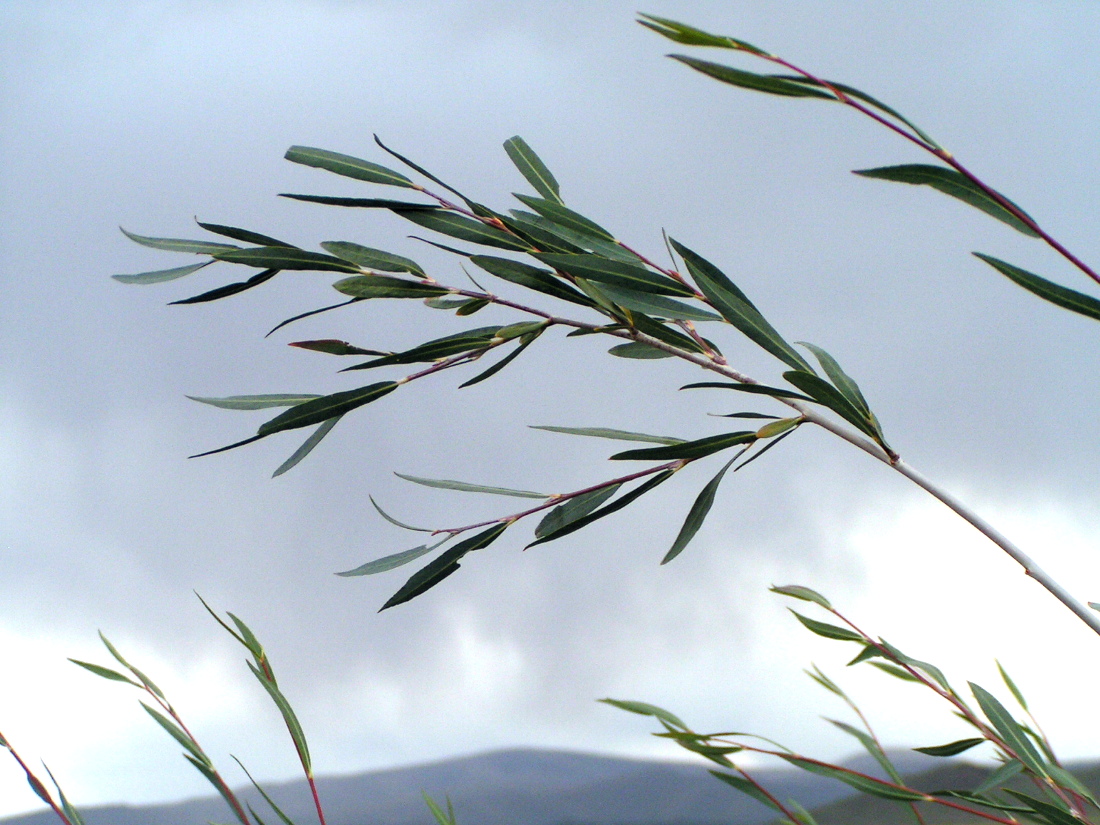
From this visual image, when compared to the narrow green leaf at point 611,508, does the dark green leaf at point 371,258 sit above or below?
above

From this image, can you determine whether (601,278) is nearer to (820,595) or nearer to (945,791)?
(820,595)

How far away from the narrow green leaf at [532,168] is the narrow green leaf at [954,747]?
81 cm

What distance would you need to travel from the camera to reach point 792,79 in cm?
74

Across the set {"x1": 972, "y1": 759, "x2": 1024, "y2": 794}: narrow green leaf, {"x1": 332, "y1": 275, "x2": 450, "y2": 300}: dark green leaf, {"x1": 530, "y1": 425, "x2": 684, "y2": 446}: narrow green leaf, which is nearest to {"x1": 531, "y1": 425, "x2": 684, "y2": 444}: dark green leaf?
{"x1": 530, "y1": 425, "x2": 684, "y2": 446}: narrow green leaf

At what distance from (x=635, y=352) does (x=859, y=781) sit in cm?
55

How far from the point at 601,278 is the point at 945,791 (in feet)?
2.18

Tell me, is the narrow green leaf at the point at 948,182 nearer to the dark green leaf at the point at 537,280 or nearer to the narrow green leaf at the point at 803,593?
the dark green leaf at the point at 537,280

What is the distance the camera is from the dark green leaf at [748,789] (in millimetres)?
1120

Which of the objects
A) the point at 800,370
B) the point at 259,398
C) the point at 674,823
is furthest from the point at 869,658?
the point at 674,823

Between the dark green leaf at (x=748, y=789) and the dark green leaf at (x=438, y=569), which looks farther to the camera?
the dark green leaf at (x=748, y=789)

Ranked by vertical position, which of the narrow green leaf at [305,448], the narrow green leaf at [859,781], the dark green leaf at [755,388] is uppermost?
the narrow green leaf at [305,448]

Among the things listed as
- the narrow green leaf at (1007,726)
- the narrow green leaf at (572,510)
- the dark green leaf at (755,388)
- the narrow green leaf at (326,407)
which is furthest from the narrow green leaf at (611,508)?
the narrow green leaf at (1007,726)

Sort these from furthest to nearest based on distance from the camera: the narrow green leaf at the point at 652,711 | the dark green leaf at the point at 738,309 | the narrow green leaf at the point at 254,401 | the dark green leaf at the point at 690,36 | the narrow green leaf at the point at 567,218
A: 1. the narrow green leaf at the point at 652,711
2. the narrow green leaf at the point at 254,401
3. the narrow green leaf at the point at 567,218
4. the dark green leaf at the point at 738,309
5. the dark green leaf at the point at 690,36

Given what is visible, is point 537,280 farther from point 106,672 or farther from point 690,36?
point 106,672
